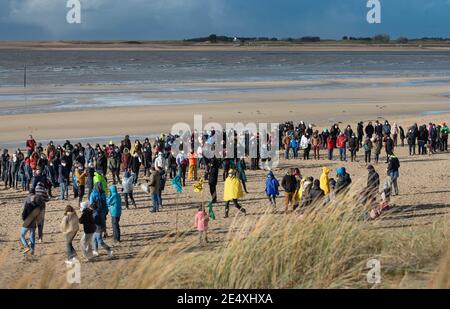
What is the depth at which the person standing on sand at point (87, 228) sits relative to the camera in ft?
37.0

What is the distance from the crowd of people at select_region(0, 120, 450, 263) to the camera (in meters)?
11.9

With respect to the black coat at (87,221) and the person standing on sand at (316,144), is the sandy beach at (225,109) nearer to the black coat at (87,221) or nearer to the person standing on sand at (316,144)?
the person standing on sand at (316,144)

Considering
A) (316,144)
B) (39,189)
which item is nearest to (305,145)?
(316,144)

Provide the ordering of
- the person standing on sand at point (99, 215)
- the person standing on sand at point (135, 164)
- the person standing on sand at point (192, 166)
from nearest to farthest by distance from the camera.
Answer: the person standing on sand at point (99, 215)
the person standing on sand at point (135, 164)
the person standing on sand at point (192, 166)

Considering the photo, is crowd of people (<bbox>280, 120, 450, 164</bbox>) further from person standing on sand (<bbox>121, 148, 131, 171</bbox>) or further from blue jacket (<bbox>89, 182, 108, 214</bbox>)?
blue jacket (<bbox>89, 182, 108, 214</bbox>)

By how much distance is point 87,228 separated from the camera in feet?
37.1

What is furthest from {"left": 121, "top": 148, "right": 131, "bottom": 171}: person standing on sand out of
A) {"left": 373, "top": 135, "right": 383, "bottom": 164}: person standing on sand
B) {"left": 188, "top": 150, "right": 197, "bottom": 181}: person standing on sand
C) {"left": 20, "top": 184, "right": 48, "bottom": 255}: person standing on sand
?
{"left": 373, "top": 135, "right": 383, "bottom": 164}: person standing on sand

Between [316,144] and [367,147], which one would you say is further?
[316,144]

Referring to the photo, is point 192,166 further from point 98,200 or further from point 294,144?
point 98,200

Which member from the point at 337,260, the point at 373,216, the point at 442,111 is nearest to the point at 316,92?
the point at 442,111

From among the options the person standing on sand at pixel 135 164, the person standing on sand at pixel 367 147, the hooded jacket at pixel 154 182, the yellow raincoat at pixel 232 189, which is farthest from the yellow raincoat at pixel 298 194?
the person standing on sand at pixel 367 147

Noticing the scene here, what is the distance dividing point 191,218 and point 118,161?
5.53m

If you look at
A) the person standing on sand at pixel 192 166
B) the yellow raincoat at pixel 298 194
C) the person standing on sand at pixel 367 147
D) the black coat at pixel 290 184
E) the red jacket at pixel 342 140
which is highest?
the red jacket at pixel 342 140

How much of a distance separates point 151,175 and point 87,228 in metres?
3.83
